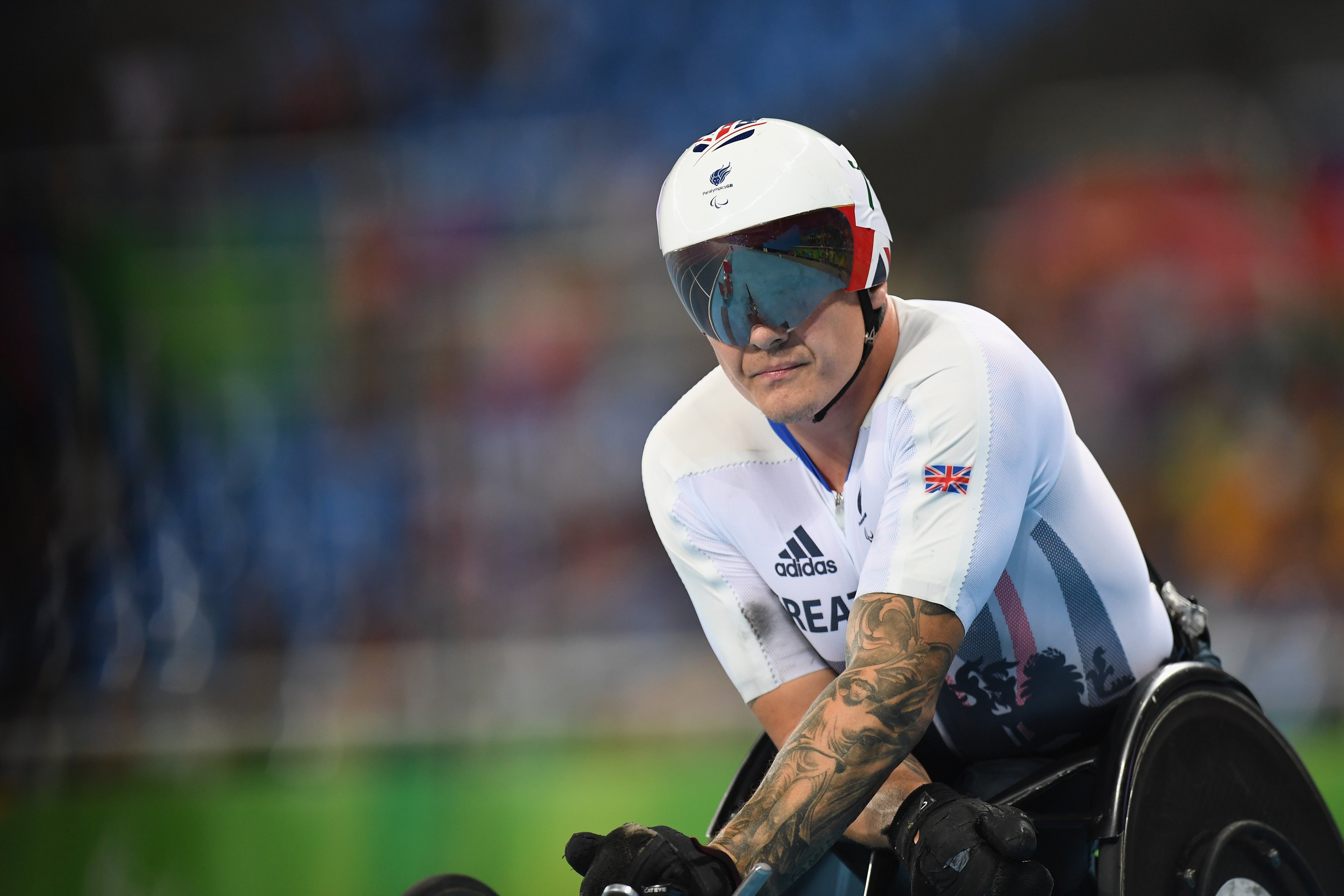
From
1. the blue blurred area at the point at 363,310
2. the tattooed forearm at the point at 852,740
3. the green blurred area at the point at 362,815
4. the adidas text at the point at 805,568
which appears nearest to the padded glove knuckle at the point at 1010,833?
the tattooed forearm at the point at 852,740

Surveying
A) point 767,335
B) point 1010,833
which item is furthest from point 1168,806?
point 767,335

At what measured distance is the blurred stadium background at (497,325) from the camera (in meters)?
6.63

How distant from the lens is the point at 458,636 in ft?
22.6

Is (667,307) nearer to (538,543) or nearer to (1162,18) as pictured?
(538,543)

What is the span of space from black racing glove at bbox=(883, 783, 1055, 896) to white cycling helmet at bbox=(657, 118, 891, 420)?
0.65 metres

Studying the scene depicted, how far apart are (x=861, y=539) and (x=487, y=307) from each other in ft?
17.8

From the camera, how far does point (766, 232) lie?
1.97m

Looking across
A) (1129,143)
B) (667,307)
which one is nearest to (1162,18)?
(1129,143)

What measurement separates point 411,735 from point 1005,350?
5.11 m

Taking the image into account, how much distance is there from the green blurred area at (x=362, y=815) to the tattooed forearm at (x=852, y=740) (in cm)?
298

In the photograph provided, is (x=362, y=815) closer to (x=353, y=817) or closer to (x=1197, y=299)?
(x=353, y=817)

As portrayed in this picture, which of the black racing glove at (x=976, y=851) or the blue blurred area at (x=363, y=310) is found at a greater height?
the blue blurred area at (x=363, y=310)

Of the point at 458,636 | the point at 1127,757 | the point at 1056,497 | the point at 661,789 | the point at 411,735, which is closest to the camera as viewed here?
the point at 1127,757

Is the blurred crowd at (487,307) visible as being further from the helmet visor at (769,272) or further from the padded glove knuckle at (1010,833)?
the padded glove knuckle at (1010,833)
